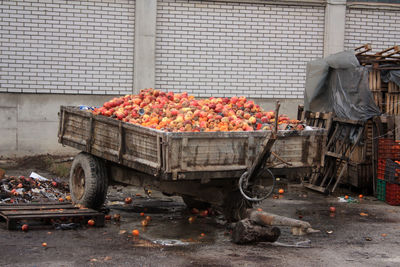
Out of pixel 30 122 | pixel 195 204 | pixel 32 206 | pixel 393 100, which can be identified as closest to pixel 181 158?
pixel 195 204

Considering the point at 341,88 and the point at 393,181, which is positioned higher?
the point at 341,88

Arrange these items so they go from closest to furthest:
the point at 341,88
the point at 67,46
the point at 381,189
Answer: the point at 381,189 < the point at 341,88 < the point at 67,46

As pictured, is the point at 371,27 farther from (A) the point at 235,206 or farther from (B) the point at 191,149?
(B) the point at 191,149

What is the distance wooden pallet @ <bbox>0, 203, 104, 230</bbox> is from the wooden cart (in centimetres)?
45

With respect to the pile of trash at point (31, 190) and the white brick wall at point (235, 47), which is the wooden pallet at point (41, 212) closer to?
the pile of trash at point (31, 190)

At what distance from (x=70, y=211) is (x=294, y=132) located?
3371 millimetres


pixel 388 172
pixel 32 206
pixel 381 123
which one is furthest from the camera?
pixel 381 123

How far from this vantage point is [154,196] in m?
11.5

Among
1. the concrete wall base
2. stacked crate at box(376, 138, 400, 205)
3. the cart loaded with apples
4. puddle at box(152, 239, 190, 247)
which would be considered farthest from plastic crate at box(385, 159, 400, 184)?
the concrete wall base

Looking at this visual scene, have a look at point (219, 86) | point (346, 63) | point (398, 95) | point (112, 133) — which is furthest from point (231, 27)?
point (112, 133)

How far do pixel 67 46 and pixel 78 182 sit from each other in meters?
5.71

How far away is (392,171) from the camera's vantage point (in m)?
11.1

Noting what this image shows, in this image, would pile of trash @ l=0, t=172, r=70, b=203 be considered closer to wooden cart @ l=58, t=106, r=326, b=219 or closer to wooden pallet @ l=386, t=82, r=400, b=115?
wooden cart @ l=58, t=106, r=326, b=219

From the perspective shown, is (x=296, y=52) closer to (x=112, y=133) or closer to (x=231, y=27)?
(x=231, y=27)
